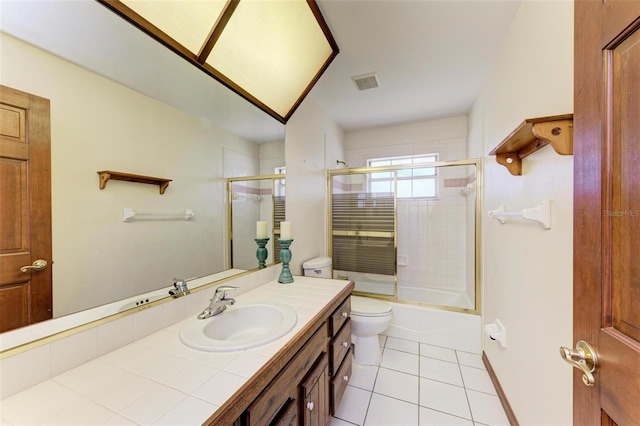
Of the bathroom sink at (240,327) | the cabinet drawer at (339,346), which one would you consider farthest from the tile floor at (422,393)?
the bathroom sink at (240,327)

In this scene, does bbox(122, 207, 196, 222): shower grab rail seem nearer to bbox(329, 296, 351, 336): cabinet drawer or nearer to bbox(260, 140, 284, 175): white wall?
bbox(260, 140, 284, 175): white wall

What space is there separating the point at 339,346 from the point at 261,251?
77 cm

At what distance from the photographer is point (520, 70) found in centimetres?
132

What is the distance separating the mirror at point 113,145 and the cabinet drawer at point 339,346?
816 mm

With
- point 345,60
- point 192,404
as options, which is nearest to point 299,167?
point 345,60

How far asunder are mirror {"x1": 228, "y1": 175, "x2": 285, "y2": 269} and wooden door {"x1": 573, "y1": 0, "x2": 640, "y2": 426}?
1.42m

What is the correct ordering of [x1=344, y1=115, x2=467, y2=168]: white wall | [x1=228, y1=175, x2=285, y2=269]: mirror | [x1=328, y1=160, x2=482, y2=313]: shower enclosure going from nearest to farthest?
[x1=228, y1=175, x2=285, y2=269]: mirror → [x1=328, y1=160, x2=482, y2=313]: shower enclosure → [x1=344, y1=115, x2=467, y2=168]: white wall

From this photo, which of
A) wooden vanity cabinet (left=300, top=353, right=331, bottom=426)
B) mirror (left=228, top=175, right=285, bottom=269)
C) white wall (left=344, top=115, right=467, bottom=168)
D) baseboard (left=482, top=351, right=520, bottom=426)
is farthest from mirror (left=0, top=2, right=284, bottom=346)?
white wall (left=344, top=115, right=467, bottom=168)

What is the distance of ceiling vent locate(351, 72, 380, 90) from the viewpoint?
199 centimetres

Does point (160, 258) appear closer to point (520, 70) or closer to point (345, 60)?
point (345, 60)

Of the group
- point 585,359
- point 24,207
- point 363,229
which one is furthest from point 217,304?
point 363,229

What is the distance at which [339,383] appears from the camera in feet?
4.53

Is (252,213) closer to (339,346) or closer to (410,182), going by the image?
(339,346)

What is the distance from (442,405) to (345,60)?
2.52 metres
